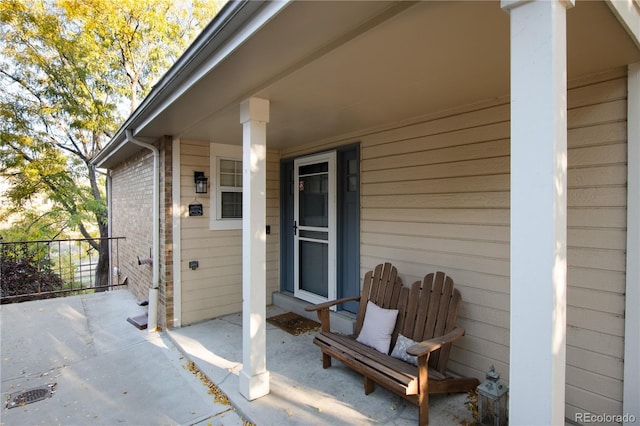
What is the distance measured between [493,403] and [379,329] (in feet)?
3.18

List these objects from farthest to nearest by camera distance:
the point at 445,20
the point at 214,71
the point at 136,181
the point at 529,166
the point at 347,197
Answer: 1. the point at 136,181
2. the point at 347,197
3. the point at 214,71
4. the point at 445,20
5. the point at 529,166

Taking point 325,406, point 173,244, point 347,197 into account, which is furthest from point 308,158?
point 325,406

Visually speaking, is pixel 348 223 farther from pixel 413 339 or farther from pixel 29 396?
pixel 29 396

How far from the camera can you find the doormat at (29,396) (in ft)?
8.50

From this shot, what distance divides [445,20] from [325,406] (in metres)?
2.53

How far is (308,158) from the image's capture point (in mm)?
4410

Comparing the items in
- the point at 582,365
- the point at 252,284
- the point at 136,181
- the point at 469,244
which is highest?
the point at 136,181

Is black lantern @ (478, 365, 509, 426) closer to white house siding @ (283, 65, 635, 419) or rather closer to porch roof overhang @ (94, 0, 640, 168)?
white house siding @ (283, 65, 635, 419)

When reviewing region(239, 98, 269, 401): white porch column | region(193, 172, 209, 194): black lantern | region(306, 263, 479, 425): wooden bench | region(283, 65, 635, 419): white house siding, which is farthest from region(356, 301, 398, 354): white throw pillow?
region(193, 172, 209, 194): black lantern

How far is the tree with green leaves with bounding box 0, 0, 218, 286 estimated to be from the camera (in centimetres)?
874

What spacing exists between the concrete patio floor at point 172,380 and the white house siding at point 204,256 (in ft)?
0.72

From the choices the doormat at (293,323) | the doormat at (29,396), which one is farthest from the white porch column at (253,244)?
the doormat at (29,396)

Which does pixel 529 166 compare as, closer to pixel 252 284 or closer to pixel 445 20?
pixel 445 20

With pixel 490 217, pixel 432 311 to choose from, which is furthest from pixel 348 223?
pixel 490 217
